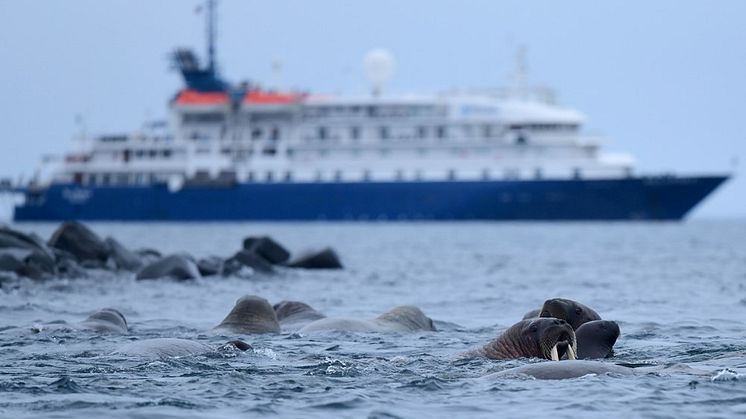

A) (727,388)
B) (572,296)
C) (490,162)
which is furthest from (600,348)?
(490,162)

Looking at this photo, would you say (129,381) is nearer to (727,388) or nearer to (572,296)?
(727,388)

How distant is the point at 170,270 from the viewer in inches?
886

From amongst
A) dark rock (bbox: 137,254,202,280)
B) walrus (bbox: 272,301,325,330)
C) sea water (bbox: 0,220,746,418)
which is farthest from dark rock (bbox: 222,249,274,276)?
walrus (bbox: 272,301,325,330)

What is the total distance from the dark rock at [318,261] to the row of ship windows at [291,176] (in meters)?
36.5

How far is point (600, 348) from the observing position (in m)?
10.2

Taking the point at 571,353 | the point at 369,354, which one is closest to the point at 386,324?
the point at 369,354

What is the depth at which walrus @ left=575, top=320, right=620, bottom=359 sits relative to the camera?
33.2 ft

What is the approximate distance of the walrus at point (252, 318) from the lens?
41.5 ft

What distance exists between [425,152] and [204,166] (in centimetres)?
1185

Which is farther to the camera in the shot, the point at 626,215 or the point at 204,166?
the point at 204,166

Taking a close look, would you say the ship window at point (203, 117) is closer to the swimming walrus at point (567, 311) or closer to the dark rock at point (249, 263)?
the dark rock at point (249, 263)

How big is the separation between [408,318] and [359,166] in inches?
2096

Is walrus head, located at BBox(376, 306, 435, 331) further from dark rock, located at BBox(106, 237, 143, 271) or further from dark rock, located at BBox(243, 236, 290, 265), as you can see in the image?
A: dark rock, located at BBox(243, 236, 290, 265)

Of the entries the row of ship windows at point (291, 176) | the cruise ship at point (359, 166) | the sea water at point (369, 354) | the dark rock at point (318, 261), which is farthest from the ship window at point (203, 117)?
the sea water at point (369, 354)
